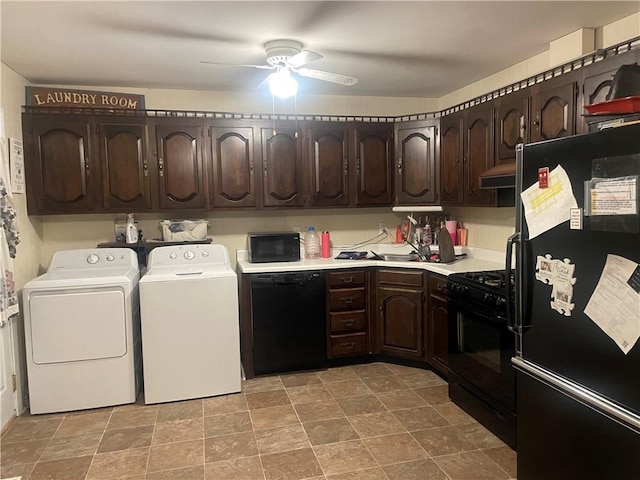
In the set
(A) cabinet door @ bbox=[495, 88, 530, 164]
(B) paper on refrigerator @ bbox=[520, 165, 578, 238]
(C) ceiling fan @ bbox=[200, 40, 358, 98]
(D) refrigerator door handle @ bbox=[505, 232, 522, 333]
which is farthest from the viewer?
(A) cabinet door @ bbox=[495, 88, 530, 164]

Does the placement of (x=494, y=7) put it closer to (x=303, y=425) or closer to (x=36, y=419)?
(x=303, y=425)

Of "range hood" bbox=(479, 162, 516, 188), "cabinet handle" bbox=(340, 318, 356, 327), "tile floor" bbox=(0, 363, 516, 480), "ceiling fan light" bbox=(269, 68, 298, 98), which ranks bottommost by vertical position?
"tile floor" bbox=(0, 363, 516, 480)

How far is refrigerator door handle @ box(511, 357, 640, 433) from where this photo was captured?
1611mm

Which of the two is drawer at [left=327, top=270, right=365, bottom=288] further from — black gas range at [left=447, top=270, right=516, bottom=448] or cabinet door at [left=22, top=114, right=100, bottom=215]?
cabinet door at [left=22, top=114, right=100, bottom=215]

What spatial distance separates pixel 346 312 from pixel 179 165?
1.86 m

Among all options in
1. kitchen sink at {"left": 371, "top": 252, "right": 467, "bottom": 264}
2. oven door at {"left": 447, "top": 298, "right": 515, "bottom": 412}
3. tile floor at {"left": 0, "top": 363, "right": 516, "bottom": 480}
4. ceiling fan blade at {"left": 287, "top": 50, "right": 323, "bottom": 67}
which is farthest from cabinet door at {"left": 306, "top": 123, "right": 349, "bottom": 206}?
tile floor at {"left": 0, "top": 363, "right": 516, "bottom": 480}

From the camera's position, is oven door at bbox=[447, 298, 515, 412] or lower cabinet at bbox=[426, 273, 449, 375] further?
lower cabinet at bbox=[426, 273, 449, 375]

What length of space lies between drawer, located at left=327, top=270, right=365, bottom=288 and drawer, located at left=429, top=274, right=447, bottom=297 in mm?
589

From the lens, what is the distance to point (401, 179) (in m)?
4.23

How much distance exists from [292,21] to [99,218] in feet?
8.08

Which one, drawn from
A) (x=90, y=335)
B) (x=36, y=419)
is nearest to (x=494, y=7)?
(x=90, y=335)

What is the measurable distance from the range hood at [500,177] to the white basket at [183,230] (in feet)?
7.52

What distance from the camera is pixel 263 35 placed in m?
2.78

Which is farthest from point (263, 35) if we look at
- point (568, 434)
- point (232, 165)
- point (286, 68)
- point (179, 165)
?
point (568, 434)
